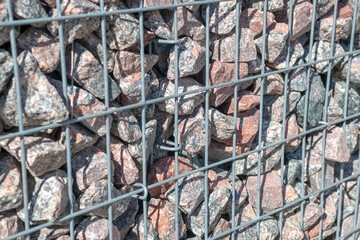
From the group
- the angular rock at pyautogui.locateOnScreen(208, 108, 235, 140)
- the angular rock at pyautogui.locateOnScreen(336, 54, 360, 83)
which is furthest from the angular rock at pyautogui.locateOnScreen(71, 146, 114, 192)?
the angular rock at pyautogui.locateOnScreen(336, 54, 360, 83)

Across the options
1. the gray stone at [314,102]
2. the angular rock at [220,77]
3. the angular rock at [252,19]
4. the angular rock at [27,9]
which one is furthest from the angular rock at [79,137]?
the gray stone at [314,102]

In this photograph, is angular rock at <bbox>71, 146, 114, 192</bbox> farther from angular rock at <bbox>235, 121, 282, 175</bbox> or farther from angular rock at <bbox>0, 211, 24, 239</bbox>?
angular rock at <bbox>235, 121, 282, 175</bbox>

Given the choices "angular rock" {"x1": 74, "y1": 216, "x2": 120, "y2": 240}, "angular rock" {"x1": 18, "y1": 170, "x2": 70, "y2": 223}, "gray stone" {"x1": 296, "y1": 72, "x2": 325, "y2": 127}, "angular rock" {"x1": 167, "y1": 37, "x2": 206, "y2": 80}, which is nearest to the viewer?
"angular rock" {"x1": 18, "y1": 170, "x2": 70, "y2": 223}

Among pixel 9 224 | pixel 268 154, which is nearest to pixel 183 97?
pixel 268 154

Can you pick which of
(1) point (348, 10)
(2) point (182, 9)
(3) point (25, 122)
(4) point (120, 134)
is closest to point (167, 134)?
(4) point (120, 134)

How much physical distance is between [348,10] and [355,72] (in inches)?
8.4

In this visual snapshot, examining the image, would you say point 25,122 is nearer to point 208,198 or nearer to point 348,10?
point 208,198

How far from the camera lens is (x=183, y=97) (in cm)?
148

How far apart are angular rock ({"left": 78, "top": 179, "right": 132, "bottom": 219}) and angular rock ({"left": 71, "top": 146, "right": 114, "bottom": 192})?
1 cm

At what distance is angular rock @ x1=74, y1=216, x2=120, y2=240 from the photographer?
1326 millimetres

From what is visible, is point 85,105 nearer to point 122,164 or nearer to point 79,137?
point 79,137

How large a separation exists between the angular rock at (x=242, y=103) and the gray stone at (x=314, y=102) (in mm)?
222

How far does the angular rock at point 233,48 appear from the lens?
1569 mm

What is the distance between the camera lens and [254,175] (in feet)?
5.75
